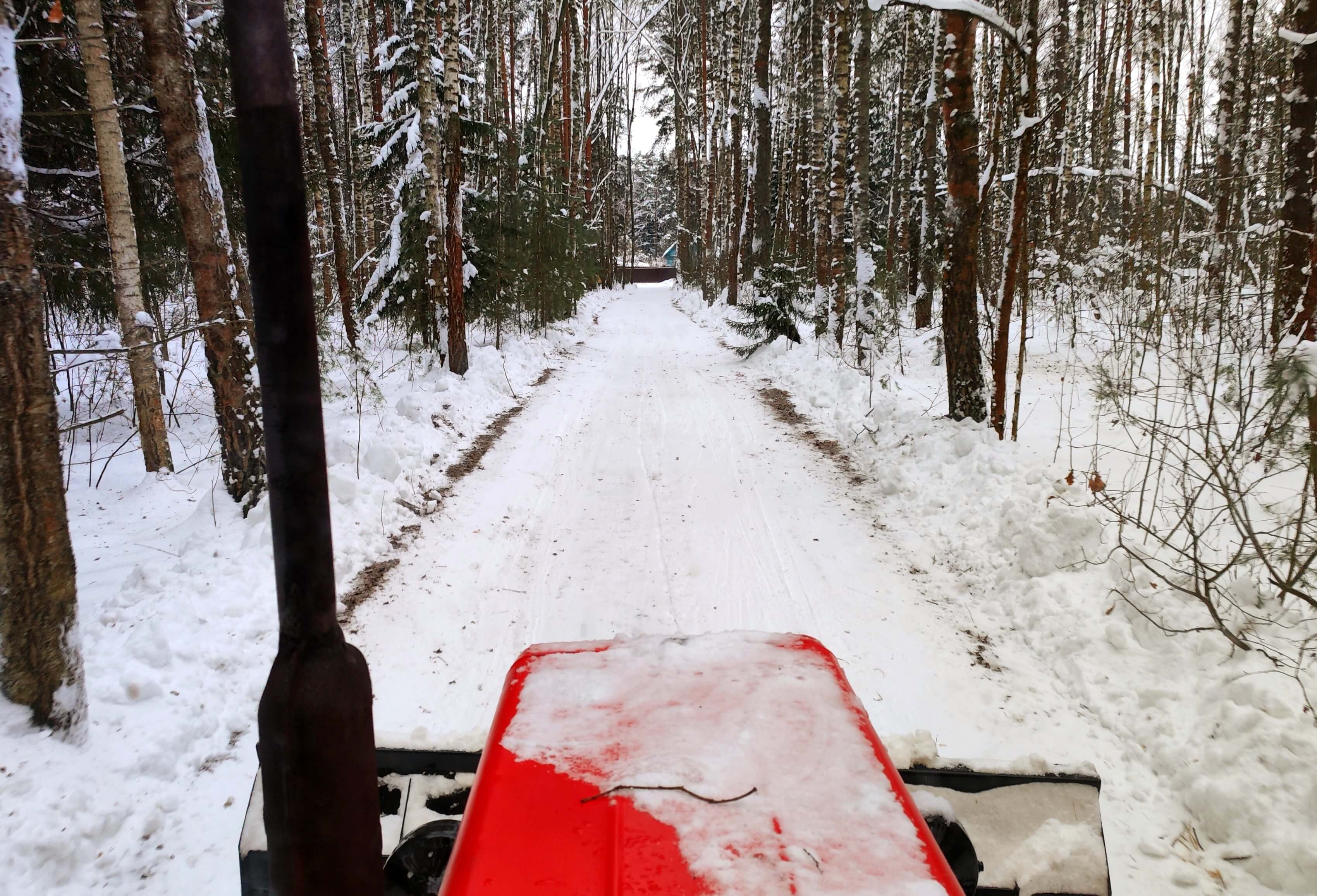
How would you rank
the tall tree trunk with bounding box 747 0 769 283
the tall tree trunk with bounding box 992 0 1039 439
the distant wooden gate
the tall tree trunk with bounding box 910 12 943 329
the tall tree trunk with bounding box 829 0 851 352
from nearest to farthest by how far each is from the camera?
the tall tree trunk with bounding box 992 0 1039 439 → the tall tree trunk with bounding box 829 0 851 352 → the tall tree trunk with bounding box 910 12 943 329 → the tall tree trunk with bounding box 747 0 769 283 → the distant wooden gate

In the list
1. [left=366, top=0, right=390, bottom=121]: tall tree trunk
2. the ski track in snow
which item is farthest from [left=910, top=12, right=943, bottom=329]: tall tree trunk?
[left=366, top=0, right=390, bottom=121]: tall tree trunk

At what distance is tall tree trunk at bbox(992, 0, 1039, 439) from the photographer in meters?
6.31

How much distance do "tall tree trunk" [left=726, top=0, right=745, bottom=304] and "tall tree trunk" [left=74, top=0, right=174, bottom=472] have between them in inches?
651

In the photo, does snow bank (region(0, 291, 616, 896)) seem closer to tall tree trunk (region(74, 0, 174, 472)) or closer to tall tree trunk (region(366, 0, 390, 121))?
tall tree trunk (region(74, 0, 174, 472))

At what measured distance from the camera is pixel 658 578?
5.31m

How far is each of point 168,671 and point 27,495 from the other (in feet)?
4.12

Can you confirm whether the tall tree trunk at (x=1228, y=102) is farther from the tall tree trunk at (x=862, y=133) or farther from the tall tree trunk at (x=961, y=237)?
the tall tree trunk at (x=961, y=237)

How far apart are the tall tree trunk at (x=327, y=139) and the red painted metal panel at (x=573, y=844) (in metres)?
12.6

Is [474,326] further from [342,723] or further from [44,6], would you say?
[342,723]

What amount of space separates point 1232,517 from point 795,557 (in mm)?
2745

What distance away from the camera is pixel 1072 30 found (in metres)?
22.0

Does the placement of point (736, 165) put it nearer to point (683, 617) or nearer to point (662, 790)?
point (683, 617)

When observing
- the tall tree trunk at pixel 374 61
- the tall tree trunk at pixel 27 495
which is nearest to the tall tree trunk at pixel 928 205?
the tall tree trunk at pixel 374 61

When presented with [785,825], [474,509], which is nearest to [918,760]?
[785,825]
